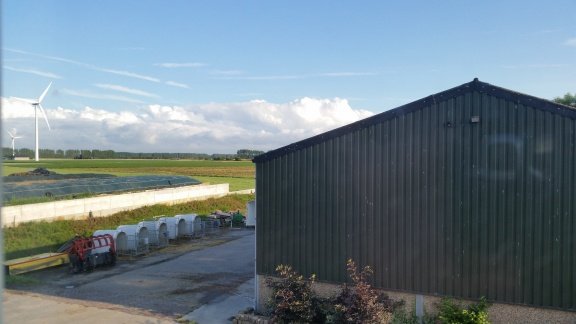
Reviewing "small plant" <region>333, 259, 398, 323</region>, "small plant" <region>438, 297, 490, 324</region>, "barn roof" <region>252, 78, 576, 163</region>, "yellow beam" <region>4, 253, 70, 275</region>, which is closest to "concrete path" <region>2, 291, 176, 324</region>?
"yellow beam" <region>4, 253, 70, 275</region>

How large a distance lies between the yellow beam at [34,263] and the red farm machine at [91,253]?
2.31 ft

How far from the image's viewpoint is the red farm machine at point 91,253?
17.3 m

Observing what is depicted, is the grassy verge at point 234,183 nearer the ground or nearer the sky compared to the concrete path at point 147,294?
nearer the sky

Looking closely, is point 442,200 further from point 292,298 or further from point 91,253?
point 91,253

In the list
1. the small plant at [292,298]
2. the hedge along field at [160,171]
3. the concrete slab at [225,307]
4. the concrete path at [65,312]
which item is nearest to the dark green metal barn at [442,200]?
the small plant at [292,298]

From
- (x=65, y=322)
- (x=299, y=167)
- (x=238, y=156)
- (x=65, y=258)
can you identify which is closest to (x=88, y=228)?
(x=65, y=258)

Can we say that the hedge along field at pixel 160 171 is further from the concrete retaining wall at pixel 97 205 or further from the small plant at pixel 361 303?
the small plant at pixel 361 303

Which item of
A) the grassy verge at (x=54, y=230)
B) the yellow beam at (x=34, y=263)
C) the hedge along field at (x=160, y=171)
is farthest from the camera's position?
the hedge along field at (x=160, y=171)

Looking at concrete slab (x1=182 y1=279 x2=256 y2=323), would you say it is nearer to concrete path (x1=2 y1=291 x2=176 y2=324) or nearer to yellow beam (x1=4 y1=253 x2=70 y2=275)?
concrete path (x1=2 y1=291 x2=176 y2=324)

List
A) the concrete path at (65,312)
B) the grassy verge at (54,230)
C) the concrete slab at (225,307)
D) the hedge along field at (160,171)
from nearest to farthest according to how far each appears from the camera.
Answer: the concrete path at (65,312)
the concrete slab at (225,307)
the grassy verge at (54,230)
the hedge along field at (160,171)

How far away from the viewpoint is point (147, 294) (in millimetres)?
14133

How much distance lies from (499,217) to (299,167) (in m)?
4.61

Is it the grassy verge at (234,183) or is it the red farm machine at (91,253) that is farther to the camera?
the grassy verge at (234,183)

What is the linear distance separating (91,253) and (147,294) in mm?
4753
